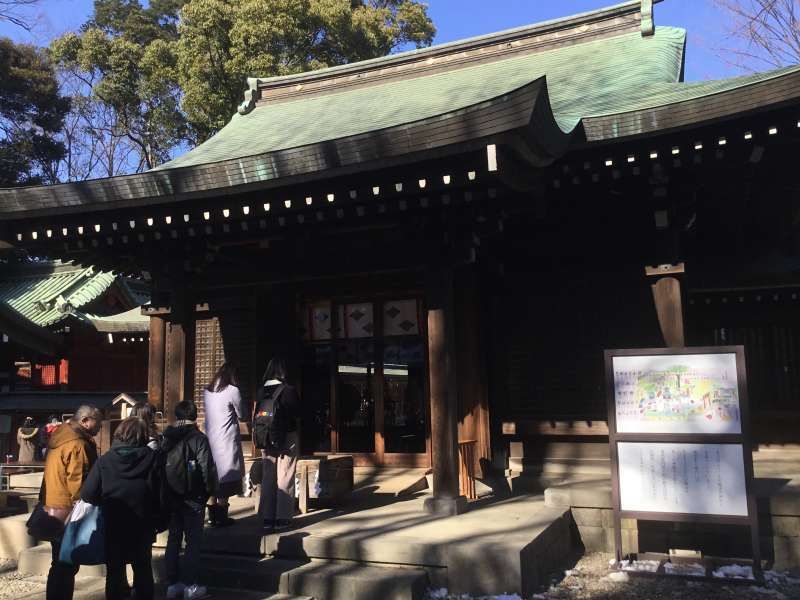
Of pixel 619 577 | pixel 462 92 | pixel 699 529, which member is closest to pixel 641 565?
pixel 619 577

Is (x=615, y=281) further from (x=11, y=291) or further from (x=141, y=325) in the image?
(x=11, y=291)

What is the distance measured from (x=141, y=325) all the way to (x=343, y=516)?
12774 mm

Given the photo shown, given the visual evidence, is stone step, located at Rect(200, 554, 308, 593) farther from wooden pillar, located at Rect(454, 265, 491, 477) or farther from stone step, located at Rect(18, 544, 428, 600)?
wooden pillar, located at Rect(454, 265, 491, 477)

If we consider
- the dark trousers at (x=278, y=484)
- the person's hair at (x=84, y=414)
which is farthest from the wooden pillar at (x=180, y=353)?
the person's hair at (x=84, y=414)

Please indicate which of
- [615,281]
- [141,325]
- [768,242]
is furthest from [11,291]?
[768,242]

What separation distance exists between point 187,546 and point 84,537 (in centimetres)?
77

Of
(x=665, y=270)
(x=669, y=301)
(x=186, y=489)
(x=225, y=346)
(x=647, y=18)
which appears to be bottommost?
(x=186, y=489)

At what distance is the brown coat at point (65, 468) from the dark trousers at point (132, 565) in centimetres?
50

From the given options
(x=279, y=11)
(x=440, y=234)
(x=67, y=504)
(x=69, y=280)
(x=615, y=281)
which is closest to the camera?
(x=67, y=504)

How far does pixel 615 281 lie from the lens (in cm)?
782

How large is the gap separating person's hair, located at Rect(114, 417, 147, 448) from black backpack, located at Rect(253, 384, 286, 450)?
4.93 ft

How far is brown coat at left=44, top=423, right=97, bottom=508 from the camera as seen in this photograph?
4.54 m

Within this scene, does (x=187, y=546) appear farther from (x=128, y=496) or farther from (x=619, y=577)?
(x=619, y=577)

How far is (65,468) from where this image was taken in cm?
455
